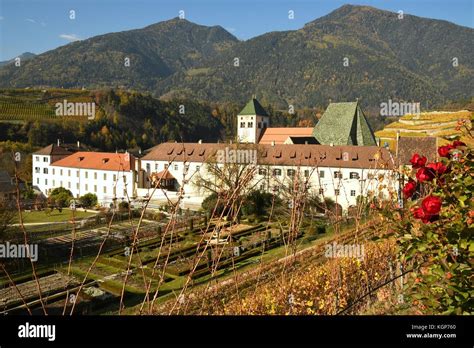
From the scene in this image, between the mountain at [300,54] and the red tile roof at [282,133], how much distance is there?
16.7m

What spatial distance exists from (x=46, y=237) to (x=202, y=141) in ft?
63.9

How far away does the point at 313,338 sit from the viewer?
1.71 metres

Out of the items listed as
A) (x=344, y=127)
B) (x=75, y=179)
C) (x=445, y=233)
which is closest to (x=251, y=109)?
(x=344, y=127)

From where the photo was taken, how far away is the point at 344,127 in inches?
1811

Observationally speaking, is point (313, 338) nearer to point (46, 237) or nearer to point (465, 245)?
point (465, 245)

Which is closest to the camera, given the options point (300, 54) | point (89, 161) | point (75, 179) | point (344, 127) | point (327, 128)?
point (300, 54)

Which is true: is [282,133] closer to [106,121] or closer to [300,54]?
[106,121]

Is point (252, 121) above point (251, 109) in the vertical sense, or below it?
below

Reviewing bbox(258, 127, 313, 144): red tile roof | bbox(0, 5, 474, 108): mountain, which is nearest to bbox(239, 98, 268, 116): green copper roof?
bbox(258, 127, 313, 144): red tile roof

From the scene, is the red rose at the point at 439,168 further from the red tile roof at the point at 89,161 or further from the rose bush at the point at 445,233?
the red tile roof at the point at 89,161

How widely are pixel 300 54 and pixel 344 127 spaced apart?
114 feet

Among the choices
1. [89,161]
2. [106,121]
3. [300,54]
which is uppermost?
[106,121]

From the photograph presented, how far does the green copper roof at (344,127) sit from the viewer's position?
45.2 metres

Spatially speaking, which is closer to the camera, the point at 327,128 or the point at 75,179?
the point at 75,179
